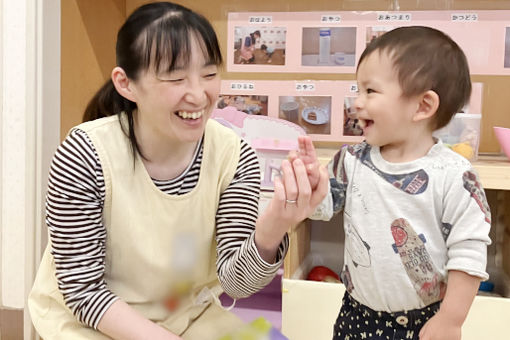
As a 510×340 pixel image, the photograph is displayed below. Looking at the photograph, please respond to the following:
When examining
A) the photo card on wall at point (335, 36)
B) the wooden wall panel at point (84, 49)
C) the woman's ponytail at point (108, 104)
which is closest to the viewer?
the woman's ponytail at point (108, 104)

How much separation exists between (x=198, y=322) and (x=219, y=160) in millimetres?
294

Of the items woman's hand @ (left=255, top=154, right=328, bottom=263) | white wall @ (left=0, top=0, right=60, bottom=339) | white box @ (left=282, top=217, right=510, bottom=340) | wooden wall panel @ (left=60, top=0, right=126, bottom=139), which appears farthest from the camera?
wooden wall panel @ (left=60, top=0, right=126, bottom=139)

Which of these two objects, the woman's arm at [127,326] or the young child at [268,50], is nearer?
the woman's arm at [127,326]

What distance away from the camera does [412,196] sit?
925 mm

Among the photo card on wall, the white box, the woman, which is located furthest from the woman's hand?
the photo card on wall

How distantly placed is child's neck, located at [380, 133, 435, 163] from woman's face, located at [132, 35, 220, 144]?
0.32m

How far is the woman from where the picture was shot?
2.94 feet

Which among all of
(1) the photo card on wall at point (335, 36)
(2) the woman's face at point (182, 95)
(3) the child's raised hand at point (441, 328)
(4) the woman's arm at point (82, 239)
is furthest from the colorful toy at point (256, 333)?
(1) the photo card on wall at point (335, 36)

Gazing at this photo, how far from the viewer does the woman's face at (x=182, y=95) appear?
0.89m

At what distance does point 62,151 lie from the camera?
0.94m

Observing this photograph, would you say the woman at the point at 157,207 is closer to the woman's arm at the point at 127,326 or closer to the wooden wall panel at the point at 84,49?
the woman's arm at the point at 127,326

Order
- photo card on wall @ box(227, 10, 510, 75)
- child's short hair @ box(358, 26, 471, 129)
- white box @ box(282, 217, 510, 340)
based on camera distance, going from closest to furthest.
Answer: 1. child's short hair @ box(358, 26, 471, 129)
2. white box @ box(282, 217, 510, 340)
3. photo card on wall @ box(227, 10, 510, 75)

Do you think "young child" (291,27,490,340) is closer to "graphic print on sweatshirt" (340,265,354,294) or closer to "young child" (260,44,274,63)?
"graphic print on sweatshirt" (340,265,354,294)

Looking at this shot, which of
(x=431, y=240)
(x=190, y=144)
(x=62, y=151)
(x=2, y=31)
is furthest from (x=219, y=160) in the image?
(x=2, y=31)
